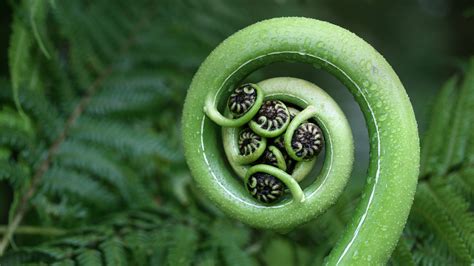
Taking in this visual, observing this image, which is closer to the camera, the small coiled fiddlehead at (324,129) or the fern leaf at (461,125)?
the small coiled fiddlehead at (324,129)

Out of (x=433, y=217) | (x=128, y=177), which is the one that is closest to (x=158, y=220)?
(x=128, y=177)

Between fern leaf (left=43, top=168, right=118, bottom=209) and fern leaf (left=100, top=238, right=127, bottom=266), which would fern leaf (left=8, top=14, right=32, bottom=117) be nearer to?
fern leaf (left=43, top=168, right=118, bottom=209)

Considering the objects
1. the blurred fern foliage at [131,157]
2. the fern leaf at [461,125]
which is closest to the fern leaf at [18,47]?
the blurred fern foliage at [131,157]

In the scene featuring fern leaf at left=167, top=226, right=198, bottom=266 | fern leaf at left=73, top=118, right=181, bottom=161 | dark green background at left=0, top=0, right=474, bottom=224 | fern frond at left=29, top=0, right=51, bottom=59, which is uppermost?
dark green background at left=0, top=0, right=474, bottom=224

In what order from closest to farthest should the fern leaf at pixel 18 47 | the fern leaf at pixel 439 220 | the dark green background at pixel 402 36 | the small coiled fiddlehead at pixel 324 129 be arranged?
the small coiled fiddlehead at pixel 324 129 < the fern leaf at pixel 439 220 < the fern leaf at pixel 18 47 < the dark green background at pixel 402 36

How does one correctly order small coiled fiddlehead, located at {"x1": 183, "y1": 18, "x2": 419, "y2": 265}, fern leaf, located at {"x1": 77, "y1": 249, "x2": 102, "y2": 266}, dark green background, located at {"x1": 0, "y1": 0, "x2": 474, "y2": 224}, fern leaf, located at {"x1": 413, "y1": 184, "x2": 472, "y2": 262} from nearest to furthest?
small coiled fiddlehead, located at {"x1": 183, "y1": 18, "x2": 419, "y2": 265} → fern leaf, located at {"x1": 413, "y1": 184, "x2": 472, "y2": 262} → fern leaf, located at {"x1": 77, "y1": 249, "x2": 102, "y2": 266} → dark green background, located at {"x1": 0, "y1": 0, "x2": 474, "y2": 224}

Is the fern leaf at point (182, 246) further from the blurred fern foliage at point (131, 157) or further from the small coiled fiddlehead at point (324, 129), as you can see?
the small coiled fiddlehead at point (324, 129)

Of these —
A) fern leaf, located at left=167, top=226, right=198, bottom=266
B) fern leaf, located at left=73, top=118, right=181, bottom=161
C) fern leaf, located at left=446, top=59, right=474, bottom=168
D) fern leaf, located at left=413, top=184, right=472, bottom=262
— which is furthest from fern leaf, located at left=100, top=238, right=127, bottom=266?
fern leaf, located at left=446, top=59, right=474, bottom=168
